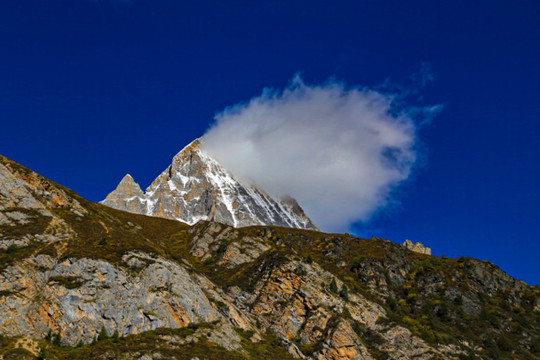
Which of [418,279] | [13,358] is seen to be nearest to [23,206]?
[13,358]

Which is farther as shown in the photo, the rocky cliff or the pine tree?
the pine tree

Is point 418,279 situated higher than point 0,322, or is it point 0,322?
point 418,279

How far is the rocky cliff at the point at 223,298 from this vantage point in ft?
274

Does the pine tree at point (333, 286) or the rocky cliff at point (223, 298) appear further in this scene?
the pine tree at point (333, 286)

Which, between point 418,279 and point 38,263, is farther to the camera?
point 418,279

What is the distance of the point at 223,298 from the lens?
116 metres

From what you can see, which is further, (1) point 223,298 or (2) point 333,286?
(2) point 333,286

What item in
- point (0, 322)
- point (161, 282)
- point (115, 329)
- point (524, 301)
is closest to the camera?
point (0, 322)

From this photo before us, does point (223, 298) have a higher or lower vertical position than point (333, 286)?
lower

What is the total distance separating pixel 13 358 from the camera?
218 feet

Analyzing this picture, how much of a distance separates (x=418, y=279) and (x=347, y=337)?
63.8m

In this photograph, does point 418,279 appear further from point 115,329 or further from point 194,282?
point 115,329

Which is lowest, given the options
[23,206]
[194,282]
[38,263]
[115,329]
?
[115,329]

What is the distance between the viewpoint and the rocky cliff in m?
83.6
